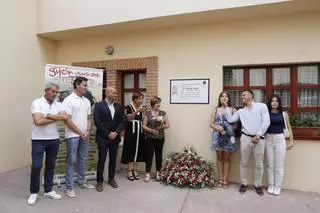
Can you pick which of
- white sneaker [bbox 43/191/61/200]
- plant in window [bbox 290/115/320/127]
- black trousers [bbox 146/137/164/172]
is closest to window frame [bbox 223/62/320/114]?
plant in window [bbox 290/115/320/127]

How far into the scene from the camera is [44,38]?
20.9 ft

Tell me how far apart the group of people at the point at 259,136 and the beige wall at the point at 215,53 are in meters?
0.43

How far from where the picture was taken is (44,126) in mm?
3877

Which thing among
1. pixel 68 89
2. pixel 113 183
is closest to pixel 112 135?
pixel 113 183

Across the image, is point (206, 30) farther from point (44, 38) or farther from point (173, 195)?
point (44, 38)

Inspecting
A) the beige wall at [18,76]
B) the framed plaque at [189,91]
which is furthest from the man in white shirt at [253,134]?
the beige wall at [18,76]

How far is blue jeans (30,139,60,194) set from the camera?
3.87 m

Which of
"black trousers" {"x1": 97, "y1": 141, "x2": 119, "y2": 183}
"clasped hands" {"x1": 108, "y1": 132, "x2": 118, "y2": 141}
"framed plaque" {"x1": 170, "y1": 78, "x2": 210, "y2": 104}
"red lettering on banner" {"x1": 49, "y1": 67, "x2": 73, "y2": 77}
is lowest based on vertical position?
"black trousers" {"x1": 97, "y1": 141, "x2": 119, "y2": 183}

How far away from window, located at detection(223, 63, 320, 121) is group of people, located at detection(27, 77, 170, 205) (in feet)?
4.71

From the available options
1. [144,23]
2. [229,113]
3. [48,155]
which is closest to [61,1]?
[144,23]

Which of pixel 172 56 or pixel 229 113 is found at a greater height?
pixel 172 56

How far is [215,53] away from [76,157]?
119 inches

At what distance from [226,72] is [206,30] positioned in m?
0.87

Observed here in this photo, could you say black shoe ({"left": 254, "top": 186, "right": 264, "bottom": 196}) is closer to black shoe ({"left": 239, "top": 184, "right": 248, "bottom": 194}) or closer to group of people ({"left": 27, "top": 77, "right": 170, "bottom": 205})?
black shoe ({"left": 239, "top": 184, "right": 248, "bottom": 194})
